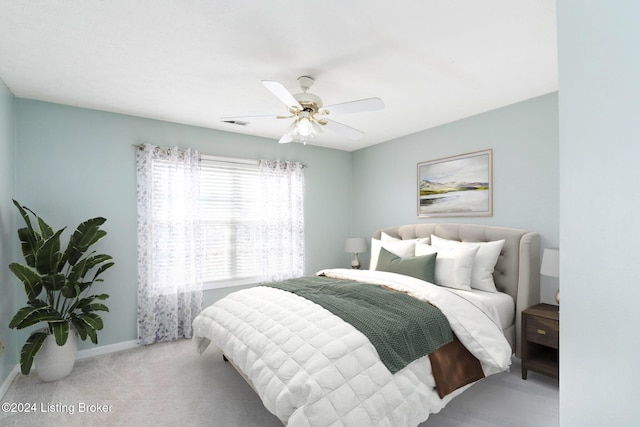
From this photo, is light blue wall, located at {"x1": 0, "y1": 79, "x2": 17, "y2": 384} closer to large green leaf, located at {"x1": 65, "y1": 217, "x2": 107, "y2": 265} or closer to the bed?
large green leaf, located at {"x1": 65, "y1": 217, "x2": 107, "y2": 265}

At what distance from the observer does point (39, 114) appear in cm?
308

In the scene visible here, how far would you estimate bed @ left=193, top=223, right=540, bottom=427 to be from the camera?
167cm

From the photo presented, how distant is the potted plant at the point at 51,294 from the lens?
2.55m

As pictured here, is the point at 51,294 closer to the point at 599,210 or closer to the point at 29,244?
the point at 29,244

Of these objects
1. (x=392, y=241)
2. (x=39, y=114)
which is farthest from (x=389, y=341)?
(x=39, y=114)

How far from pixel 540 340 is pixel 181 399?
2.92 m

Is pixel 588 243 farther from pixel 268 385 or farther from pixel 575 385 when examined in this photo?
pixel 268 385

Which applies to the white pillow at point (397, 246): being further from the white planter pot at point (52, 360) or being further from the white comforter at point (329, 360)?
the white planter pot at point (52, 360)

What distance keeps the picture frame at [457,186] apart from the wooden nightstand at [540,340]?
3.77 ft

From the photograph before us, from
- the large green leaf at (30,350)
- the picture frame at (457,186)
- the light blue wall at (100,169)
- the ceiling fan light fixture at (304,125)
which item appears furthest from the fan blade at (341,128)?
the large green leaf at (30,350)

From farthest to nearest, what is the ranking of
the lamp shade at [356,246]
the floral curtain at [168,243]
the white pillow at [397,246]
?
the lamp shade at [356,246], the white pillow at [397,246], the floral curtain at [168,243]

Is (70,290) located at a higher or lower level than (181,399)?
higher

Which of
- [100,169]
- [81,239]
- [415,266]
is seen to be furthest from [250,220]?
[415,266]

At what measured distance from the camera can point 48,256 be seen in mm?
2662
